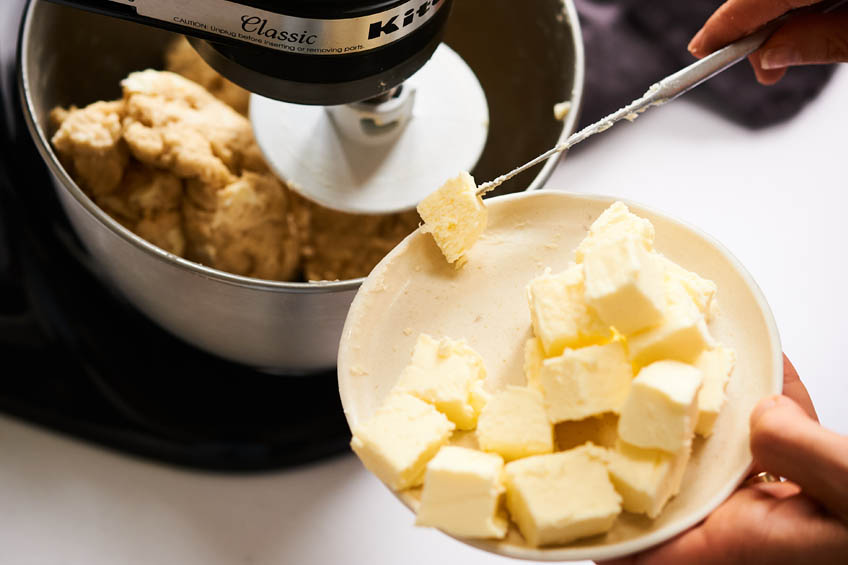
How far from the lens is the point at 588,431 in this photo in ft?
2.08

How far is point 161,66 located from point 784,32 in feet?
2.59

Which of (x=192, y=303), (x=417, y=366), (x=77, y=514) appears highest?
(x=417, y=366)

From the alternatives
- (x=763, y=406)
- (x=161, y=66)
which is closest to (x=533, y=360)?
(x=763, y=406)

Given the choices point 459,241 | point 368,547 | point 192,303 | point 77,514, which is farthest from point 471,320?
point 77,514

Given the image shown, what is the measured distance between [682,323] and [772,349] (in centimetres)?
11

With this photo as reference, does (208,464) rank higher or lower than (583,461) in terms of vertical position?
lower

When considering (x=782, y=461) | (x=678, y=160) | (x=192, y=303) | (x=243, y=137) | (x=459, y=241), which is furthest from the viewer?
(x=678, y=160)

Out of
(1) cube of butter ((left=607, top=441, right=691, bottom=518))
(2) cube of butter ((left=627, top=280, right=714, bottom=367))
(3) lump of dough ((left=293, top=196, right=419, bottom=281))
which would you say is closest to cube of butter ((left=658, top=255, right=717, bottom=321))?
(2) cube of butter ((left=627, top=280, right=714, bottom=367))

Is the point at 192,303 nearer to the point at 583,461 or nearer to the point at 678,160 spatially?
the point at 583,461

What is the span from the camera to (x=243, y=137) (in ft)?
3.05

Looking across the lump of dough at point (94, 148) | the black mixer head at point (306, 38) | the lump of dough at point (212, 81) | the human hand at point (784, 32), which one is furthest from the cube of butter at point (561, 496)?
the lump of dough at point (212, 81)

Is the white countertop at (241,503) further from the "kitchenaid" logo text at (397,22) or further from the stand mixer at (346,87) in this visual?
the "kitchenaid" logo text at (397,22)

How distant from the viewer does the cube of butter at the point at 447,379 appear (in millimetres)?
610

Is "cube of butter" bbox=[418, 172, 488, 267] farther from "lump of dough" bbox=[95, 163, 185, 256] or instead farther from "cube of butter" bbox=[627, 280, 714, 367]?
"lump of dough" bbox=[95, 163, 185, 256]
